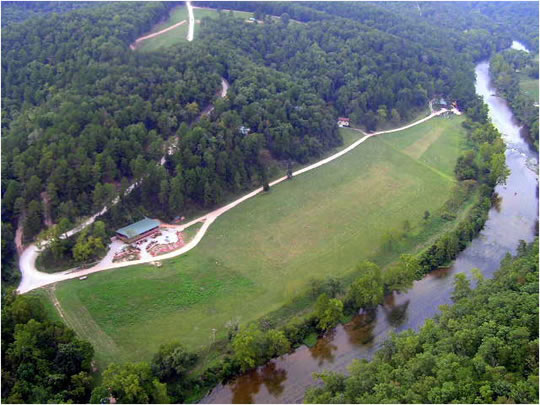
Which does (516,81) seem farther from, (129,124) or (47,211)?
(47,211)

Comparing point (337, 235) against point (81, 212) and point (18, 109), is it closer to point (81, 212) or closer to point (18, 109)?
point (81, 212)

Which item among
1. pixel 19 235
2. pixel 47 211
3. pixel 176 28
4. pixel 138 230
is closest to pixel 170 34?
pixel 176 28

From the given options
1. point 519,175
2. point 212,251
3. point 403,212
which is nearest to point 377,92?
point 519,175

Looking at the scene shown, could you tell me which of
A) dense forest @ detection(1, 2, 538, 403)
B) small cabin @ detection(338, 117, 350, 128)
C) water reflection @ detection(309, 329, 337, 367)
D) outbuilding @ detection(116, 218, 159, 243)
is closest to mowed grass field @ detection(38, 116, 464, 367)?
dense forest @ detection(1, 2, 538, 403)

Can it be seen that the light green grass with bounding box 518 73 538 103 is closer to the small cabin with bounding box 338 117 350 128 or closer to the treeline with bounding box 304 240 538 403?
the small cabin with bounding box 338 117 350 128

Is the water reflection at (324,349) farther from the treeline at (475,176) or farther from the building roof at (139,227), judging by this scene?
the building roof at (139,227)

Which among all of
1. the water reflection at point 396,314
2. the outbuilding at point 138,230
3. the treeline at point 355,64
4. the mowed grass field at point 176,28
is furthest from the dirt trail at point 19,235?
the treeline at point 355,64
